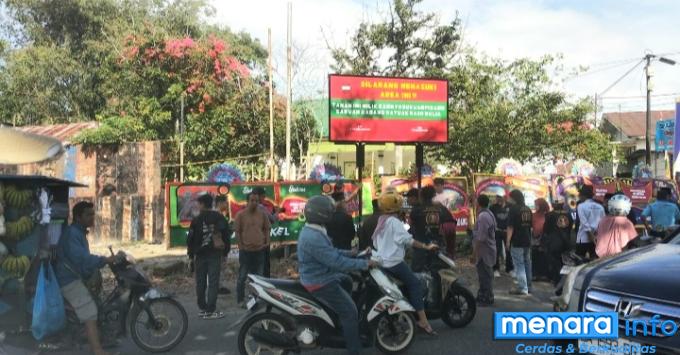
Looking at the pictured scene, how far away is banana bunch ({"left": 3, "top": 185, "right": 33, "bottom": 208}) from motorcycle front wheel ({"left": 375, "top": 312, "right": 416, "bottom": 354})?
3652mm

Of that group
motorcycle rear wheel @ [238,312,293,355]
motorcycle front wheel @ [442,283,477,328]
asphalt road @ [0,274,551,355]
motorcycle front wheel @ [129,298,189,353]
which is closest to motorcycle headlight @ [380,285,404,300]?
asphalt road @ [0,274,551,355]

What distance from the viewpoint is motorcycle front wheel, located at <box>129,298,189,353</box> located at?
5.69 metres

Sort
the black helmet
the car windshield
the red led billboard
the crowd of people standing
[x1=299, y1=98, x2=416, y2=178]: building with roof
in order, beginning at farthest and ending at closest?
[x1=299, y1=98, x2=416, y2=178]: building with roof < the red led billboard < the crowd of people standing < the black helmet < the car windshield

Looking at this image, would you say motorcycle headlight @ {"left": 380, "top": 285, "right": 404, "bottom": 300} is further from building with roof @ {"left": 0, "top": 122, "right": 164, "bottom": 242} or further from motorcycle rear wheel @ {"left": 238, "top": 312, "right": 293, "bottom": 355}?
building with roof @ {"left": 0, "top": 122, "right": 164, "bottom": 242}

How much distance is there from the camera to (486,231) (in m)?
7.97

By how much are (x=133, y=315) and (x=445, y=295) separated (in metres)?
3.35

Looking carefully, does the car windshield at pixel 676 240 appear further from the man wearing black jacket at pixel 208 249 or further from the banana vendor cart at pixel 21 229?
the banana vendor cart at pixel 21 229

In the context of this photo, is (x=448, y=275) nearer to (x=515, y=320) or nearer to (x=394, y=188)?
(x=515, y=320)

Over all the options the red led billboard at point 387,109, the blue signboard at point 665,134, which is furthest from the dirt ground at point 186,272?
the blue signboard at point 665,134

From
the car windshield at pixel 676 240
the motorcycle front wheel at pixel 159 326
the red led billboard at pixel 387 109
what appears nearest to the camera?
the car windshield at pixel 676 240

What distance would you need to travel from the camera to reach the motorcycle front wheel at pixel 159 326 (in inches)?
224

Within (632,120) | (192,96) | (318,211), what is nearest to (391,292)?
(318,211)

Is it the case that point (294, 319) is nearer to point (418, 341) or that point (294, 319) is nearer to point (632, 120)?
point (418, 341)

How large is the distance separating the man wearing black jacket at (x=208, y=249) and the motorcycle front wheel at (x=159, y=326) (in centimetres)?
135
